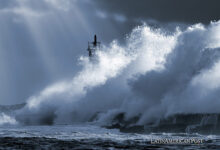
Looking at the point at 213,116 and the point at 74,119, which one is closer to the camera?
the point at 213,116

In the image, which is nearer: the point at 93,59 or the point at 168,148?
the point at 168,148

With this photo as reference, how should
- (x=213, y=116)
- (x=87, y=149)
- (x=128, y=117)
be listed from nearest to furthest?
(x=87, y=149) → (x=213, y=116) → (x=128, y=117)

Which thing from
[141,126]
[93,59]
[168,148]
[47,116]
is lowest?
[168,148]

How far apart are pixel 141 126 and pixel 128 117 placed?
7446 mm

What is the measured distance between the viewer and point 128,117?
45844 mm

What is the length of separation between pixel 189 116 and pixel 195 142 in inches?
443

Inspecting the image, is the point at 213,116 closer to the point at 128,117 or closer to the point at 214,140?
the point at 214,140

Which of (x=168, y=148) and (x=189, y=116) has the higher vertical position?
(x=189, y=116)

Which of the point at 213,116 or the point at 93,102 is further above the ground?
the point at 93,102

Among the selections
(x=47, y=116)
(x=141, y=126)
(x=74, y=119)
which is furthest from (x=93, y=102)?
(x=141, y=126)

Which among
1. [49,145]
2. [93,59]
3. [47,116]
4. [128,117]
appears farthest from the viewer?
[93,59]

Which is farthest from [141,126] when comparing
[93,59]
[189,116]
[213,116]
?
[93,59]

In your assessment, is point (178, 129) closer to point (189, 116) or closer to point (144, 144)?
point (189, 116)

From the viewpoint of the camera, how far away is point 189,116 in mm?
37375
